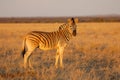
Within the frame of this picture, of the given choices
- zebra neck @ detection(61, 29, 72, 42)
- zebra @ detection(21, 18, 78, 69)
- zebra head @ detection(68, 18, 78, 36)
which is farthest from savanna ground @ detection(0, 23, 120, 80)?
zebra head @ detection(68, 18, 78, 36)

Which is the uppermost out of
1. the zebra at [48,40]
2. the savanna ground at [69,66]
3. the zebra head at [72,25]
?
the zebra head at [72,25]

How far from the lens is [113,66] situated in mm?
8938

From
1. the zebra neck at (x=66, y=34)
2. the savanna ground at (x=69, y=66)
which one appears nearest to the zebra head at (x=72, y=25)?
the zebra neck at (x=66, y=34)

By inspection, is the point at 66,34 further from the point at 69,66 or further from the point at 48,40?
the point at 69,66

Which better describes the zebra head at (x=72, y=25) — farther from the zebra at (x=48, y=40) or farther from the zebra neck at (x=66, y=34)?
the zebra neck at (x=66, y=34)

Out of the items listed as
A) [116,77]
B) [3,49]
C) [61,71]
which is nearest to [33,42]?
[61,71]

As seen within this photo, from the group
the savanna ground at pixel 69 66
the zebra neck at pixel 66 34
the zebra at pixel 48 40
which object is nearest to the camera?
the savanna ground at pixel 69 66

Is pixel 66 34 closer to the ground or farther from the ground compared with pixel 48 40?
farther from the ground

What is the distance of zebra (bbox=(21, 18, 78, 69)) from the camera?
8.87 meters

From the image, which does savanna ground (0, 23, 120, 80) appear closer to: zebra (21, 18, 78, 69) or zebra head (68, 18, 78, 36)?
zebra (21, 18, 78, 69)

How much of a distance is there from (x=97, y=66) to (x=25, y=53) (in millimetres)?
2323

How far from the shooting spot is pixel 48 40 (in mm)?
9148

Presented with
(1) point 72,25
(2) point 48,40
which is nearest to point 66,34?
(1) point 72,25

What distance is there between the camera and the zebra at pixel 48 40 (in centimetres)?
887
